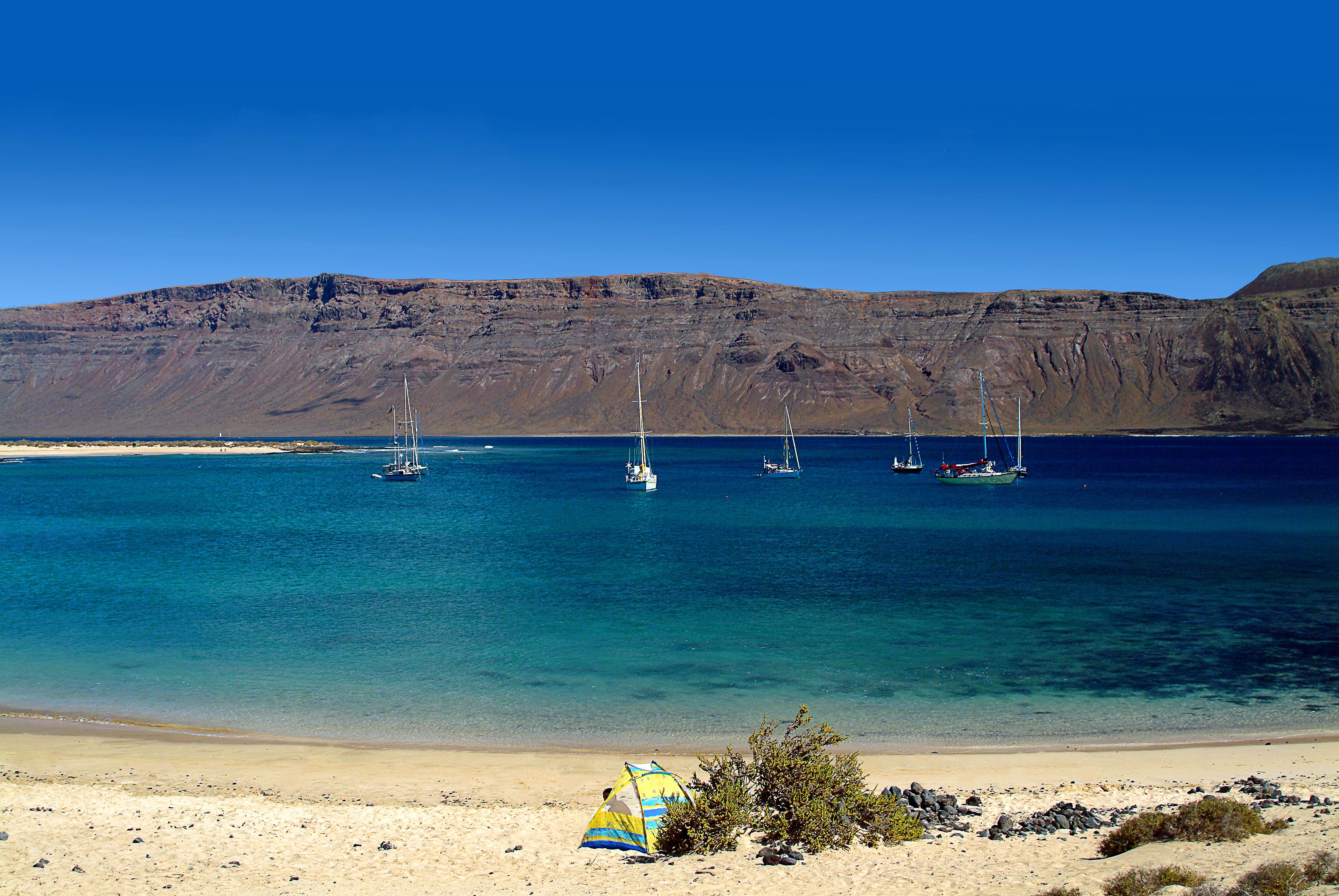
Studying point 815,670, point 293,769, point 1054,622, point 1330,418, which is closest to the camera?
point 293,769

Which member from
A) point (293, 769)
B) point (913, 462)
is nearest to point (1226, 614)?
point (293, 769)

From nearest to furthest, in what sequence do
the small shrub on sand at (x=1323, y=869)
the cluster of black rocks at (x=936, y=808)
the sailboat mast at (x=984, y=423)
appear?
the small shrub on sand at (x=1323, y=869) < the cluster of black rocks at (x=936, y=808) < the sailboat mast at (x=984, y=423)

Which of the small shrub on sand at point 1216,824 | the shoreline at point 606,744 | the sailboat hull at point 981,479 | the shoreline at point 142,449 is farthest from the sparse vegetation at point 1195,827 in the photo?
the shoreline at point 142,449

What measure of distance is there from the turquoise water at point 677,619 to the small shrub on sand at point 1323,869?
785cm

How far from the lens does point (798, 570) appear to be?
125 ft

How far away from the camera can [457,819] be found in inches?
515

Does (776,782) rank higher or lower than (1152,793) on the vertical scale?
higher

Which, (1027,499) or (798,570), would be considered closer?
(798,570)

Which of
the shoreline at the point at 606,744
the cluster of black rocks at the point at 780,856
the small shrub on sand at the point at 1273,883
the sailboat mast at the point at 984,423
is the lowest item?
the shoreline at the point at 606,744

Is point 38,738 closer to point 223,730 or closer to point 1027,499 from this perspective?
point 223,730

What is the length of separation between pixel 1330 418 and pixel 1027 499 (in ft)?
509

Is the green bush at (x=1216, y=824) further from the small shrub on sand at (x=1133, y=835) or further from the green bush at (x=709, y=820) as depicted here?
the green bush at (x=709, y=820)

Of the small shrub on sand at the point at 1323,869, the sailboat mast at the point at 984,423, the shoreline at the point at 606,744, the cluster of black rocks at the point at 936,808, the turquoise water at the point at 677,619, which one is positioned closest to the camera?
the small shrub on sand at the point at 1323,869

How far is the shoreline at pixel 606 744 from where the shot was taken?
55.4 ft
